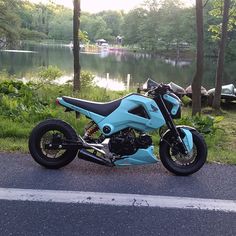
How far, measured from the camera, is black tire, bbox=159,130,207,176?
432 cm

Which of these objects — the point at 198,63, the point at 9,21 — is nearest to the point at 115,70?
the point at 9,21

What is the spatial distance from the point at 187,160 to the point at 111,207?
1.38 m

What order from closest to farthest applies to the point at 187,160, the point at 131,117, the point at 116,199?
the point at 116,199, the point at 131,117, the point at 187,160

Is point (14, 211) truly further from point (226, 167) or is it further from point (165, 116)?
point (226, 167)

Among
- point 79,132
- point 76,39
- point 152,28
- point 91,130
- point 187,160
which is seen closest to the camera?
point 187,160

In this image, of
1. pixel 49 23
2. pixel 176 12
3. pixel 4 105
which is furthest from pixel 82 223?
pixel 49 23

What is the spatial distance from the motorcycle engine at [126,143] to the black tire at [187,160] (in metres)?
0.22

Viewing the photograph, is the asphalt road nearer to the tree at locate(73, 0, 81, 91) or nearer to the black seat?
the black seat

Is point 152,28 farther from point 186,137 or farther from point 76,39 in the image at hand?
point 186,137

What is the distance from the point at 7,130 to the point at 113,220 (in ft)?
10.2

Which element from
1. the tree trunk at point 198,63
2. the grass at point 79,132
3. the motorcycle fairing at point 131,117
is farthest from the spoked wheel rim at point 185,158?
the tree trunk at point 198,63

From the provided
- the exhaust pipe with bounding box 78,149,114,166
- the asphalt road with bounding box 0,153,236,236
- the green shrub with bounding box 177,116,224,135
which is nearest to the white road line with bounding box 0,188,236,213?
the asphalt road with bounding box 0,153,236,236

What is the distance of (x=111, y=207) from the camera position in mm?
3373

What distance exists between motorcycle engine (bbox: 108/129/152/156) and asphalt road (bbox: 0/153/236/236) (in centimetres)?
26
